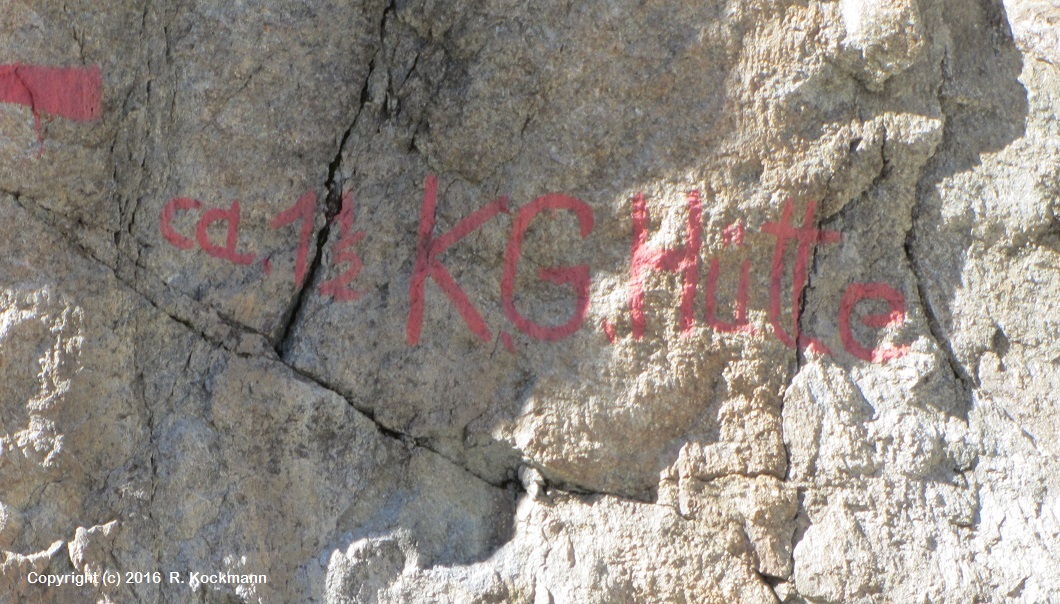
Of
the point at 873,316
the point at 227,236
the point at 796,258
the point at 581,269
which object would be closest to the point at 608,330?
the point at 581,269

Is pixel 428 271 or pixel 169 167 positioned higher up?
pixel 169 167

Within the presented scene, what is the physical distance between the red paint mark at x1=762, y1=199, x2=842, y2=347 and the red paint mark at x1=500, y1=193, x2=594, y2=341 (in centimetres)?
32

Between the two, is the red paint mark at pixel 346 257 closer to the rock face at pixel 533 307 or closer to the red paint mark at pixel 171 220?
the rock face at pixel 533 307

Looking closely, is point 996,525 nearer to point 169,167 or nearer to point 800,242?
point 800,242

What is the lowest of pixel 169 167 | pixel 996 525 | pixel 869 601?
pixel 869 601

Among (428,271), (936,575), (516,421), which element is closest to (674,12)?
(428,271)

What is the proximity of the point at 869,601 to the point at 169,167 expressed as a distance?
1396 mm

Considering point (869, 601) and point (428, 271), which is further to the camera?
point (428, 271)

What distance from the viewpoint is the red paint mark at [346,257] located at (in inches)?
70.1

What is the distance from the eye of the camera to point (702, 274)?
68.8 inches

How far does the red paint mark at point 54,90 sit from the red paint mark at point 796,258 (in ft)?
3.86

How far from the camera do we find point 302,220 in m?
1.81

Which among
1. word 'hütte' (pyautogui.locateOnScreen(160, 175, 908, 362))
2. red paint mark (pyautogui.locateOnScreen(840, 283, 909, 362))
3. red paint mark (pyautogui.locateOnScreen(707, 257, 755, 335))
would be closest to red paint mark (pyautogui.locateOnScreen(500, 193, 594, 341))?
word 'hütte' (pyautogui.locateOnScreen(160, 175, 908, 362))

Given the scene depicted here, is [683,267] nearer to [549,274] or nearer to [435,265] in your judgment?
[549,274]
